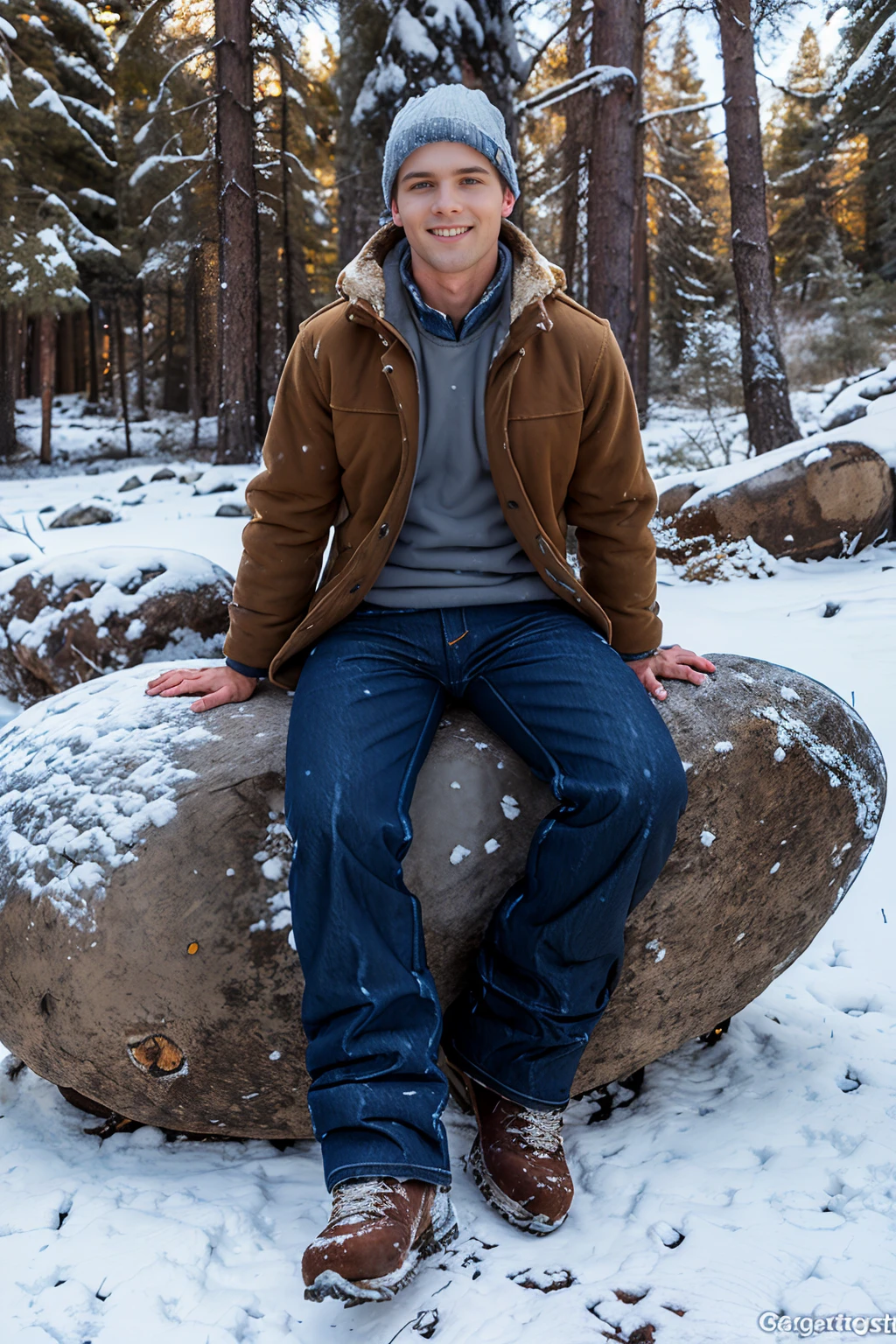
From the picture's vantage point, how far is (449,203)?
2303mm

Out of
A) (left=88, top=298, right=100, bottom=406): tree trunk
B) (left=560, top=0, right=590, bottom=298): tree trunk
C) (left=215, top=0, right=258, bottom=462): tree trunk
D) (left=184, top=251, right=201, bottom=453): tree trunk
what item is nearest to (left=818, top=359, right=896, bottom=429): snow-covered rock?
(left=560, top=0, right=590, bottom=298): tree trunk

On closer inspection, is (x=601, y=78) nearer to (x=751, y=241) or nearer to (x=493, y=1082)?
(x=751, y=241)

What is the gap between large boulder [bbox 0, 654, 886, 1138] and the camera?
225 centimetres

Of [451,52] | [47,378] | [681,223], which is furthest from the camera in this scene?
[681,223]

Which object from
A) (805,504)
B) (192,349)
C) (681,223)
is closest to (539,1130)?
(805,504)

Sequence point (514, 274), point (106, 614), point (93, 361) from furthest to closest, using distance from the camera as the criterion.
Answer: point (93, 361) < point (106, 614) < point (514, 274)

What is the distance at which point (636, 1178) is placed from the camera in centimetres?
223

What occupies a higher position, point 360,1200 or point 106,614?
point 106,614

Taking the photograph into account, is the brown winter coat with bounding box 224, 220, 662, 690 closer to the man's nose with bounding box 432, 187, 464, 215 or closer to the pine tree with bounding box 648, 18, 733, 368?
the man's nose with bounding box 432, 187, 464, 215

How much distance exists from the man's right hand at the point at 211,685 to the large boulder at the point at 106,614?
251 centimetres

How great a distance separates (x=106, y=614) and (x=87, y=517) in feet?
19.1

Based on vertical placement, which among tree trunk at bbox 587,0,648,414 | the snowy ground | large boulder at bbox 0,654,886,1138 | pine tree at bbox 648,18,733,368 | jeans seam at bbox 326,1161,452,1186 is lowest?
the snowy ground

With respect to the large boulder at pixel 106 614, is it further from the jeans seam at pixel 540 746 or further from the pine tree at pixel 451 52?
the pine tree at pixel 451 52

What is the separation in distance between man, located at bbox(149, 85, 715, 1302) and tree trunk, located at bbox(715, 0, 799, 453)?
26.4ft
